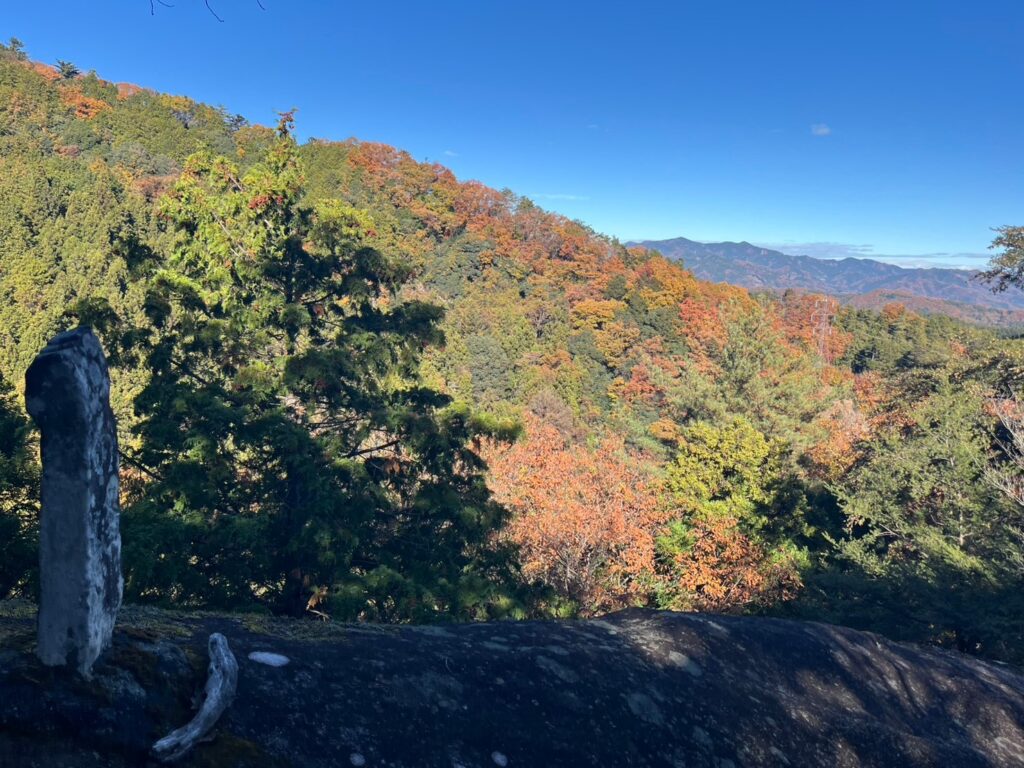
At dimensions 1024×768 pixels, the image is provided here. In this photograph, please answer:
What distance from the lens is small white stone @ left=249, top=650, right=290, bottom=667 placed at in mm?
3439

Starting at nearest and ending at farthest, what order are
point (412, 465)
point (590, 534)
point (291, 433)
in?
point (291, 433), point (412, 465), point (590, 534)

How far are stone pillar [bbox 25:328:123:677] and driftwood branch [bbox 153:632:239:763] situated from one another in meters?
0.50

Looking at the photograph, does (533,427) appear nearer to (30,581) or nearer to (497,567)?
(497,567)

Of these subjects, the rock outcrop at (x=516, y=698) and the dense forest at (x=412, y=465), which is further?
the dense forest at (x=412, y=465)

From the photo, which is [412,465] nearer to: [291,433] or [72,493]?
[291,433]

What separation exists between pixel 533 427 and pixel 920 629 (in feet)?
61.1

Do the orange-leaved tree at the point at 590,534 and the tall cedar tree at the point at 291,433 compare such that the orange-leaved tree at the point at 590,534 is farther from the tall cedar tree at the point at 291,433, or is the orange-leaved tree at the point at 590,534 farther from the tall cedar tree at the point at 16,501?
the tall cedar tree at the point at 16,501

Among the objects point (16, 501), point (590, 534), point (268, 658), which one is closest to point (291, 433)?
point (16, 501)

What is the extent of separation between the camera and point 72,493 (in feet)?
8.67

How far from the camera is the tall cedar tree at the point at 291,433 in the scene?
8.66 meters

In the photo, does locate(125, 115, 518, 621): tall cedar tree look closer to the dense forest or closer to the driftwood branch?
the dense forest

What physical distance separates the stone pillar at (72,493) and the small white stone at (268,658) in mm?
866

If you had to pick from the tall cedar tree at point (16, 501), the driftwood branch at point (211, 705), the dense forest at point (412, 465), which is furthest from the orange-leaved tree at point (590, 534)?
the driftwood branch at point (211, 705)

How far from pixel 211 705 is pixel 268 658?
0.69 meters
